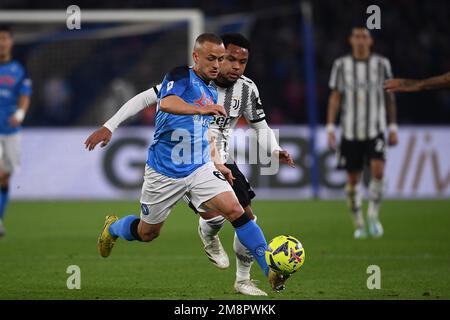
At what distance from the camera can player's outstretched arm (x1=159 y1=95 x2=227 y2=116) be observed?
676 centimetres

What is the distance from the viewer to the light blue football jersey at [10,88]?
41.7 feet

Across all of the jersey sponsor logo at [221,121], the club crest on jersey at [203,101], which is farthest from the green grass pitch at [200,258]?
the club crest on jersey at [203,101]

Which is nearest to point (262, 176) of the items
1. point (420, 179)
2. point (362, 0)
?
point (420, 179)

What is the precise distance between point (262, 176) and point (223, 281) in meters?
10.1

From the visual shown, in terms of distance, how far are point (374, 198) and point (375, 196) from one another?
1.3 inches

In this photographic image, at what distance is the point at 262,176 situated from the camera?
59.5 ft

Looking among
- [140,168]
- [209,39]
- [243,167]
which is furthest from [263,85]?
[209,39]

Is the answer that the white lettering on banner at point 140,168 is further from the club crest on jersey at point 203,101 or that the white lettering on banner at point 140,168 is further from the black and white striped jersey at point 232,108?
the club crest on jersey at point 203,101

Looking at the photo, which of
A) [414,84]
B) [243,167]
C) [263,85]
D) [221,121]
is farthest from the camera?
[263,85]

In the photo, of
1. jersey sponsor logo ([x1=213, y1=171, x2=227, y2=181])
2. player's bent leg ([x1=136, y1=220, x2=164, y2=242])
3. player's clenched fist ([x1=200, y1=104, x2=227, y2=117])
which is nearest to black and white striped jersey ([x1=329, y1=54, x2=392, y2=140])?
player's bent leg ([x1=136, y1=220, x2=164, y2=242])

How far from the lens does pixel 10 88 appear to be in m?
12.8

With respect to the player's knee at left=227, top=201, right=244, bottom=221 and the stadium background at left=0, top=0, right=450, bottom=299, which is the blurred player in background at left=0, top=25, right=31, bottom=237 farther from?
the player's knee at left=227, top=201, right=244, bottom=221

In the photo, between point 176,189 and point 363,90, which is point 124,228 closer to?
point 176,189

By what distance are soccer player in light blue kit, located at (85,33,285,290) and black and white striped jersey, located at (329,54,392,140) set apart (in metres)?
5.05
